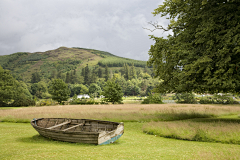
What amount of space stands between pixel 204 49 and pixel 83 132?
12197 mm

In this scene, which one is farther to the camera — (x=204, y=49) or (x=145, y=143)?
(x=204, y=49)

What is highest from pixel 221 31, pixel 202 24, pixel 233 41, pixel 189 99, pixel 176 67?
pixel 202 24

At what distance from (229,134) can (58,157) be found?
9.97 metres

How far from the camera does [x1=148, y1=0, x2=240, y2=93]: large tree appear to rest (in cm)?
1302

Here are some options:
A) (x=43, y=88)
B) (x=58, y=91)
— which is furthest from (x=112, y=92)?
(x=43, y=88)

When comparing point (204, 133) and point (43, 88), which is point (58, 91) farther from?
point (43, 88)

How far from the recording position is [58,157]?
6.64m

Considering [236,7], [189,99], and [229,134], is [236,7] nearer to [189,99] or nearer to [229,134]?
[229,134]

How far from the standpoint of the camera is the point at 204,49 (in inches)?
581

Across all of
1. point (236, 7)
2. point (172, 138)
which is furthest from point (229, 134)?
point (236, 7)

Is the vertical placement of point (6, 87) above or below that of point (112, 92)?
above

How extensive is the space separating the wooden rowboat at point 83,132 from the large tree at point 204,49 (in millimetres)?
7864

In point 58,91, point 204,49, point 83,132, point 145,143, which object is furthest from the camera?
point 58,91

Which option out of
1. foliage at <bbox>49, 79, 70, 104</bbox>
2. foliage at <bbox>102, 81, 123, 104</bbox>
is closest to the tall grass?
foliage at <bbox>102, 81, 123, 104</bbox>
